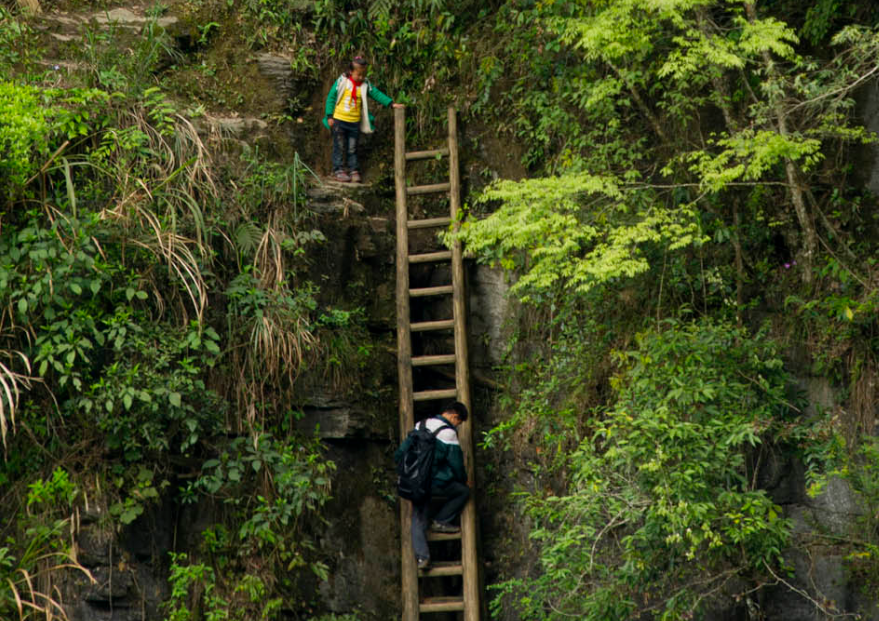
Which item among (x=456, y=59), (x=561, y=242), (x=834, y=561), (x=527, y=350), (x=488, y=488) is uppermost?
(x=456, y=59)

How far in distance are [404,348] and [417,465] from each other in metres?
1.17

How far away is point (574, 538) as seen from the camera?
638 cm

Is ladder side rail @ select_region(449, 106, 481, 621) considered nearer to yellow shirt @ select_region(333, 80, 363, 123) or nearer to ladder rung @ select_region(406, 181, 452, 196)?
ladder rung @ select_region(406, 181, 452, 196)

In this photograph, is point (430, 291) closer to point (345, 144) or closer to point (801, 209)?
point (345, 144)

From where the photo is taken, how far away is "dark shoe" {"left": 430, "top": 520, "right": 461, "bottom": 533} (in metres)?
7.98

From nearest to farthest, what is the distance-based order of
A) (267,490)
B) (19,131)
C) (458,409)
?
(19,131)
(267,490)
(458,409)

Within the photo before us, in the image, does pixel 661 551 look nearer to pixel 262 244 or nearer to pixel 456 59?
pixel 262 244

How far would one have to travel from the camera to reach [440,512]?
800cm

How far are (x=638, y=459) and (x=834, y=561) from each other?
1.60m

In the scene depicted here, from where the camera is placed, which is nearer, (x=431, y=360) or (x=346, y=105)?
(x=431, y=360)

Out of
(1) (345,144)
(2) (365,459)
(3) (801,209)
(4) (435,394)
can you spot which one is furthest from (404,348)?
(3) (801,209)

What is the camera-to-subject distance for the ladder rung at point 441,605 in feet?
25.8

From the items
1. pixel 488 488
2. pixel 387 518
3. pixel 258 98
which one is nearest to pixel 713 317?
pixel 488 488

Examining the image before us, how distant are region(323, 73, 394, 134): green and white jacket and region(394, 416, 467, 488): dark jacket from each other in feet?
9.73
